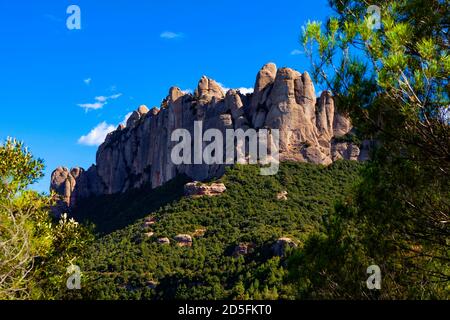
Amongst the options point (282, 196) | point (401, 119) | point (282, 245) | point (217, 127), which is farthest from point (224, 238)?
point (401, 119)

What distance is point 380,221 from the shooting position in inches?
450

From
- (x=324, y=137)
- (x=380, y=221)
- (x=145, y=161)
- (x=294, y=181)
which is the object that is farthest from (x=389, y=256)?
(x=145, y=161)

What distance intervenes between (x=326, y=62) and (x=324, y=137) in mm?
105730

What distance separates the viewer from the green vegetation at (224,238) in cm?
6625

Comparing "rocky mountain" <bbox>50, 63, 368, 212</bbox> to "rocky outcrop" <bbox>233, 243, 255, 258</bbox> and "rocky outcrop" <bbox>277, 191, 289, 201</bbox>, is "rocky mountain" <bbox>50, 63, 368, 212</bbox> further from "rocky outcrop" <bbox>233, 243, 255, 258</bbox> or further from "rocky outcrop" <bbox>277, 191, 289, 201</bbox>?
"rocky outcrop" <bbox>233, 243, 255, 258</bbox>

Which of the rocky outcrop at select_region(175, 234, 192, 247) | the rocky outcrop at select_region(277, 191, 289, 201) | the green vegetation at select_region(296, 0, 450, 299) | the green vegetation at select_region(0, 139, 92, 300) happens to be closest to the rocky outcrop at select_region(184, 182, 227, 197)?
the rocky outcrop at select_region(277, 191, 289, 201)

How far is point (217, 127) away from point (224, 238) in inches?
1716

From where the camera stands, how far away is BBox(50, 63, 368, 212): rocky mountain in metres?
111

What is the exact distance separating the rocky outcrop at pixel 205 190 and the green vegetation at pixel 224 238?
1853 mm

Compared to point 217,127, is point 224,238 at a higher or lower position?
lower

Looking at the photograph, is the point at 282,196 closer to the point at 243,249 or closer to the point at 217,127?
the point at 243,249

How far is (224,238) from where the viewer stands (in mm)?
84125

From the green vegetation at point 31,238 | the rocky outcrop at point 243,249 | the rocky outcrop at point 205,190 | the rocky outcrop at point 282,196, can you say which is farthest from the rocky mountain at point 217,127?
the green vegetation at point 31,238
